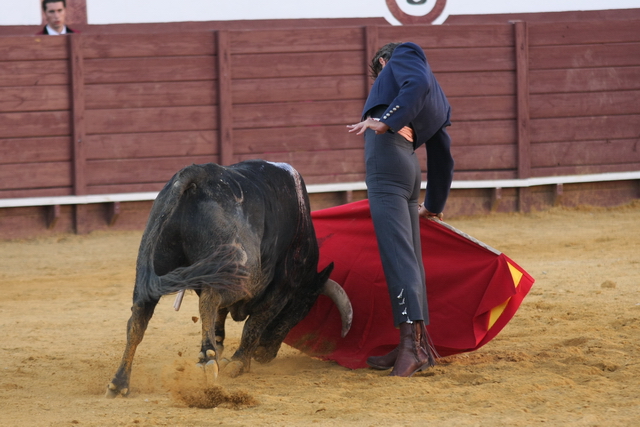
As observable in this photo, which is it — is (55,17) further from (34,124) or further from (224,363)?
(224,363)

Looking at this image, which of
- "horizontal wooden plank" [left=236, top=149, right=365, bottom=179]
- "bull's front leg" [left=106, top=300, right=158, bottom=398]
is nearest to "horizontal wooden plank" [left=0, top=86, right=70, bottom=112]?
"horizontal wooden plank" [left=236, top=149, right=365, bottom=179]

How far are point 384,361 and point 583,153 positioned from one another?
5995mm

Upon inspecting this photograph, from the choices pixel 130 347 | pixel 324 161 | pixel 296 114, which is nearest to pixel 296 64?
pixel 296 114

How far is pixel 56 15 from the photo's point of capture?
7.48m

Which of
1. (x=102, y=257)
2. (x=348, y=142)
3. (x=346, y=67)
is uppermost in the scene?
(x=346, y=67)

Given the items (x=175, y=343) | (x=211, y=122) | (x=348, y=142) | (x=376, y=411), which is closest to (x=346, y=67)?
(x=348, y=142)

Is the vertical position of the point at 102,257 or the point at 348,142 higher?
the point at 348,142

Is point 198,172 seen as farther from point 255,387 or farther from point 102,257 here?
point 102,257

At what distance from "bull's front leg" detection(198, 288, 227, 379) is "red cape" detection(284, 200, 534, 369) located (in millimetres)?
722

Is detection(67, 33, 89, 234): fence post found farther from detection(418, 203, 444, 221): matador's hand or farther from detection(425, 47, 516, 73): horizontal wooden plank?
detection(418, 203, 444, 221): matador's hand

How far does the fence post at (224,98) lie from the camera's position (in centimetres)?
772

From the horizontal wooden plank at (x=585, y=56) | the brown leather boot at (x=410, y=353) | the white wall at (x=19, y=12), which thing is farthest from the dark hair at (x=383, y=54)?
the horizontal wooden plank at (x=585, y=56)

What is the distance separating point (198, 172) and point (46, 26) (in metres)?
5.36

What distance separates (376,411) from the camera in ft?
7.88
